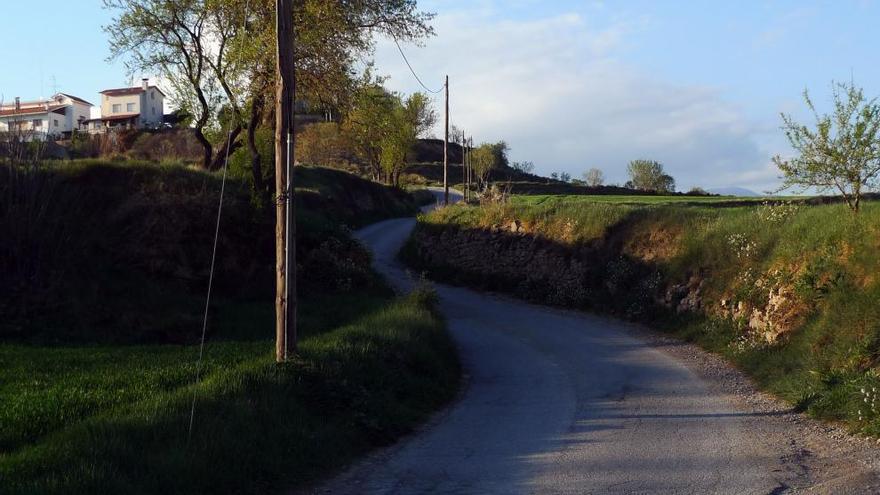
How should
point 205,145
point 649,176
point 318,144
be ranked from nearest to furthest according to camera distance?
point 205,145
point 318,144
point 649,176

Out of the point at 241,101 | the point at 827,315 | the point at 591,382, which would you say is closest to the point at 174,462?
the point at 591,382

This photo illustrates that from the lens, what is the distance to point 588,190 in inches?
3041

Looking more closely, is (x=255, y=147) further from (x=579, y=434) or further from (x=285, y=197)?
(x=579, y=434)

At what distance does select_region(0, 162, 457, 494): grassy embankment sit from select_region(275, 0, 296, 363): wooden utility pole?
48 centimetres

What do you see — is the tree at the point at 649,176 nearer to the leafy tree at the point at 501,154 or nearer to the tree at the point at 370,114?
the leafy tree at the point at 501,154

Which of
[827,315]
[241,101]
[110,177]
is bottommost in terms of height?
[827,315]

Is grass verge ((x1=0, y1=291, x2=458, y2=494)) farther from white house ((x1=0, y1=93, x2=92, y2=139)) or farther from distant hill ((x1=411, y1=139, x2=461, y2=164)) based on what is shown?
distant hill ((x1=411, y1=139, x2=461, y2=164))

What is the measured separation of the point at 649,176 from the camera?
374 ft

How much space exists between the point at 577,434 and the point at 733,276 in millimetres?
10277

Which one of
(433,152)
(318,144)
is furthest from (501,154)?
(318,144)

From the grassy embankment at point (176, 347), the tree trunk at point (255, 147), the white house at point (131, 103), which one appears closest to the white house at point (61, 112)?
the white house at point (131, 103)

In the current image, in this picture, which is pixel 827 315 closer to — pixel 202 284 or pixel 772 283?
pixel 772 283

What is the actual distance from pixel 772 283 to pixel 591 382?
5.40 meters

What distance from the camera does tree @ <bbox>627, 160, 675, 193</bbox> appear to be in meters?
113
